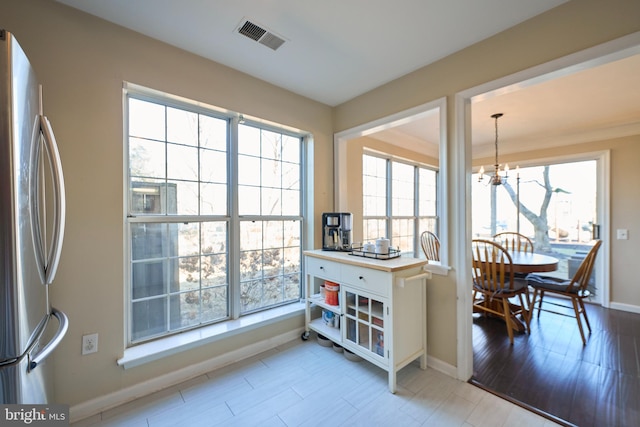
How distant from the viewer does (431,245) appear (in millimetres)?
3264

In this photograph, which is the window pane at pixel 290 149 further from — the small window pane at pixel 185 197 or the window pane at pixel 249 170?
the small window pane at pixel 185 197

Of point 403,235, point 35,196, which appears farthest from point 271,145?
point 403,235

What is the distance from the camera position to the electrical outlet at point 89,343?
159 centimetres

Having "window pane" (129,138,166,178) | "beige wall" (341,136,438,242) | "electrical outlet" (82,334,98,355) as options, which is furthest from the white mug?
"electrical outlet" (82,334,98,355)

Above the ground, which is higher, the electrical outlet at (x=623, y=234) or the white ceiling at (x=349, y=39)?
the white ceiling at (x=349, y=39)

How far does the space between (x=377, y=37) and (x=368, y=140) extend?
1.64 meters

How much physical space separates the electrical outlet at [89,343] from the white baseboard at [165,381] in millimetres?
308

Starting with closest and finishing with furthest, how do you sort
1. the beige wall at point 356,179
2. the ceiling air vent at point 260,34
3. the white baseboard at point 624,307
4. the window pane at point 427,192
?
the ceiling air vent at point 260,34 < the beige wall at point 356,179 < the white baseboard at point 624,307 < the window pane at point 427,192

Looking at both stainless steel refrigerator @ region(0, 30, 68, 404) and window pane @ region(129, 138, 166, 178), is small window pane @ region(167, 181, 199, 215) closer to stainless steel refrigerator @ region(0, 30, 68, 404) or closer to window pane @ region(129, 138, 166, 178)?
window pane @ region(129, 138, 166, 178)

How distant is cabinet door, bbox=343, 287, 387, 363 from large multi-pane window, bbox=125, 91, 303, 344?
82cm

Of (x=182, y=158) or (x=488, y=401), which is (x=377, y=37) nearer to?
(x=182, y=158)

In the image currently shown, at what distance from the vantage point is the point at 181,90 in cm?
195

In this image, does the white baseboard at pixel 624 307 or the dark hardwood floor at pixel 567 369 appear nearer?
the dark hardwood floor at pixel 567 369

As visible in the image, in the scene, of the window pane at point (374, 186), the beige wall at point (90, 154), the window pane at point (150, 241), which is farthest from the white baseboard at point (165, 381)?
the window pane at point (374, 186)
